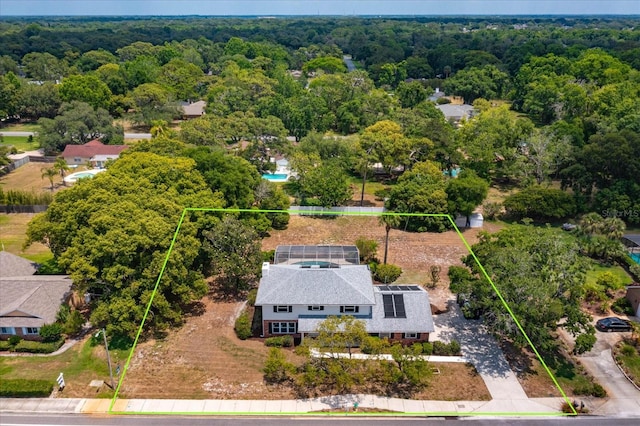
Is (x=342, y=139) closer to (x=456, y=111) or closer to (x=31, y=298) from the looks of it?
(x=456, y=111)

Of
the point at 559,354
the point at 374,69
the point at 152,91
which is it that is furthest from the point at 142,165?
the point at 374,69

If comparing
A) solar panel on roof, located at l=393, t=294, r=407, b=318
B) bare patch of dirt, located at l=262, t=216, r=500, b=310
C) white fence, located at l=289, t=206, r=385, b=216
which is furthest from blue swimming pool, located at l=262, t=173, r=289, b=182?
solar panel on roof, located at l=393, t=294, r=407, b=318

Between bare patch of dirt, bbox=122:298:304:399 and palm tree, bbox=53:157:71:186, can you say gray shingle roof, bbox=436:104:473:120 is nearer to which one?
palm tree, bbox=53:157:71:186

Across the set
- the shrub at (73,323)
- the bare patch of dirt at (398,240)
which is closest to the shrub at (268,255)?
the bare patch of dirt at (398,240)

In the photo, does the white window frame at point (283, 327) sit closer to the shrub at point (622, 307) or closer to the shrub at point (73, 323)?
the shrub at point (73, 323)

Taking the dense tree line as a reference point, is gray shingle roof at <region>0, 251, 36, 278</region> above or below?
below

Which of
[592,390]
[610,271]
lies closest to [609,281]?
[610,271]
